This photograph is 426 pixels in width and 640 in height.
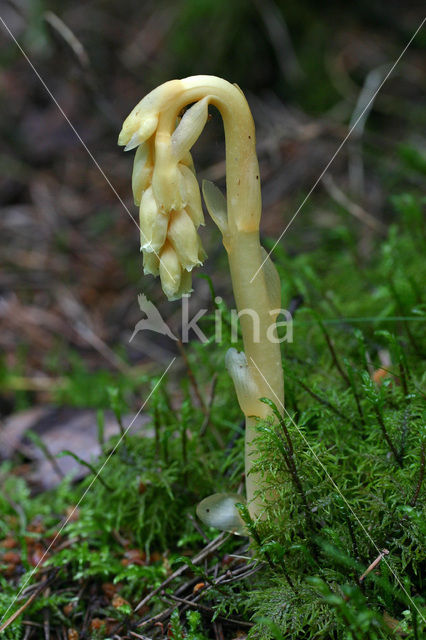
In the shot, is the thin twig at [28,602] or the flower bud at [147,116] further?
the thin twig at [28,602]

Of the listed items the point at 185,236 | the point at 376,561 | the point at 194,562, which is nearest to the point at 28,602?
the point at 194,562

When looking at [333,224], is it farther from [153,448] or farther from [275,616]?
[275,616]

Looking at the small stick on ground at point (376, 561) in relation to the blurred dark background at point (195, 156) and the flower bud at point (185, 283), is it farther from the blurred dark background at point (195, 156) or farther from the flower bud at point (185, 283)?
the blurred dark background at point (195, 156)

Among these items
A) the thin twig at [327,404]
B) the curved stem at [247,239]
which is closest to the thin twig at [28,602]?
the curved stem at [247,239]

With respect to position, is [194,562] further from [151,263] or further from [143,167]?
[143,167]

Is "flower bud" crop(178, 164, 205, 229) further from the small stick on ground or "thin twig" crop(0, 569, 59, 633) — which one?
"thin twig" crop(0, 569, 59, 633)

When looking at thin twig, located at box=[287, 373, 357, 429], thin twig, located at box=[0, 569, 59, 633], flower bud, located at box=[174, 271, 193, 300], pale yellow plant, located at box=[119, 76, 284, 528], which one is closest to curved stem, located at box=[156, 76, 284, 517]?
pale yellow plant, located at box=[119, 76, 284, 528]
